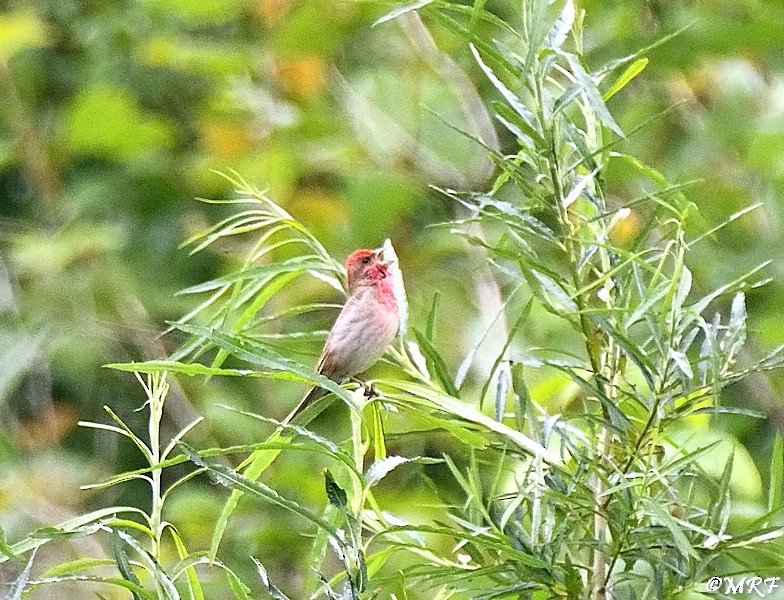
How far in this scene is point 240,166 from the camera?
6.11 ft

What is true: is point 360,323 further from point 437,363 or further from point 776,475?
point 776,475

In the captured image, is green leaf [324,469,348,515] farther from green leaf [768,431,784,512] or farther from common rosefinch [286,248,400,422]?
common rosefinch [286,248,400,422]

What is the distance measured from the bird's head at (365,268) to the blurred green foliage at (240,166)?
257 mm

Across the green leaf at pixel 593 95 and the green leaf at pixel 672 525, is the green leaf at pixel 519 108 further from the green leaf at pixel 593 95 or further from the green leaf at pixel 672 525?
the green leaf at pixel 672 525

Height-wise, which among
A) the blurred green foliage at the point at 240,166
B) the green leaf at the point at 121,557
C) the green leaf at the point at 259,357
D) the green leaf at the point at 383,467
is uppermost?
the green leaf at the point at 259,357

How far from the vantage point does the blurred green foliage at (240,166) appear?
58.3 inches

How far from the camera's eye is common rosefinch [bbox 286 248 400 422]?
106cm

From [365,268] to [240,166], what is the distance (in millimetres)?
683

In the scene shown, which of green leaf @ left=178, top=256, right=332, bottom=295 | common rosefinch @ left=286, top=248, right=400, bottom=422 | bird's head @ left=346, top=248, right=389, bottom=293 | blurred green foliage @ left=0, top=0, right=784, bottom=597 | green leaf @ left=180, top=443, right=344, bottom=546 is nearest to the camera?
green leaf @ left=180, top=443, right=344, bottom=546

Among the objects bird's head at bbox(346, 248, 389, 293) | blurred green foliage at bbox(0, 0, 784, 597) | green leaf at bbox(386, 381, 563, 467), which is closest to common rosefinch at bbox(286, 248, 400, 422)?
bird's head at bbox(346, 248, 389, 293)

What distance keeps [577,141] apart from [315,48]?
1.31 m

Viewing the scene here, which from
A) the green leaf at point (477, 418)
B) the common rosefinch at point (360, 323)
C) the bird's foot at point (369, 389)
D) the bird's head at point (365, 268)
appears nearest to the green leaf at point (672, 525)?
the green leaf at point (477, 418)

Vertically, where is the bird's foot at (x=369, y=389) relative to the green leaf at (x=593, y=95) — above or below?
below

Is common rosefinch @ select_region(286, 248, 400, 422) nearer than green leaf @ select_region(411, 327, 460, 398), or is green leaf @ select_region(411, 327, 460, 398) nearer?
green leaf @ select_region(411, 327, 460, 398)
